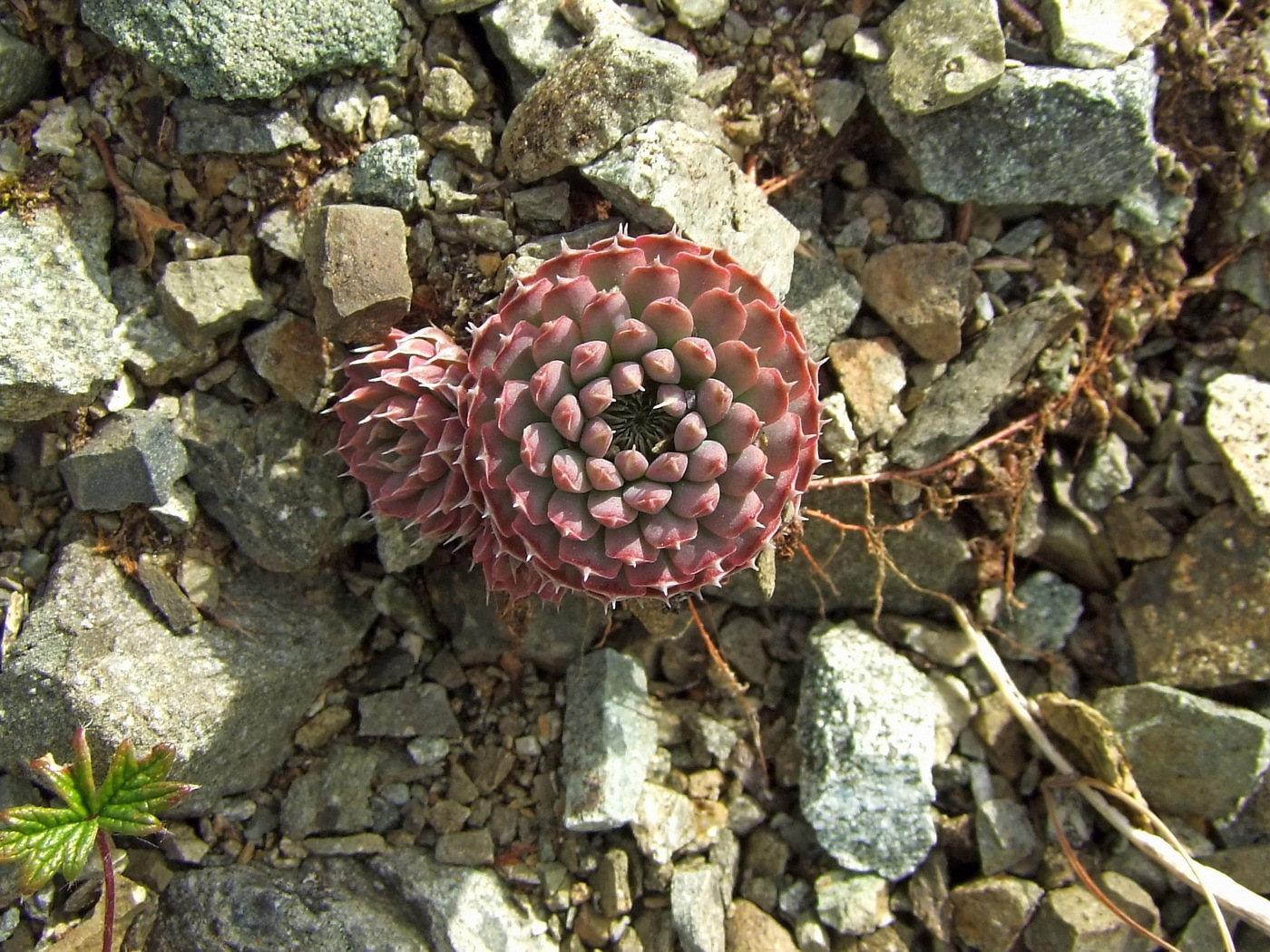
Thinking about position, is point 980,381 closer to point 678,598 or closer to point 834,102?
point 834,102

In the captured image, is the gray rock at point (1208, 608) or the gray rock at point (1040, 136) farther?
the gray rock at point (1208, 608)

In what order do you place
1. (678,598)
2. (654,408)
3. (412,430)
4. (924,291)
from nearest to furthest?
1. (654,408)
2. (412,430)
3. (678,598)
4. (924,291)

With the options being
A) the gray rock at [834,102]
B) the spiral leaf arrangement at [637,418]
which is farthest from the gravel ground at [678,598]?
the spiral leaf arrangement at [637,418]

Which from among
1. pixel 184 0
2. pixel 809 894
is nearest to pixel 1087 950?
pixel 809 894

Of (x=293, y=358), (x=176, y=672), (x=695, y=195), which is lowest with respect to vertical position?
(x=176, y=672)

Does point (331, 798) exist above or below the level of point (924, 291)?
below

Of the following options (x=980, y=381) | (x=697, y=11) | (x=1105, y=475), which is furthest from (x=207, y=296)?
(x=1105, y=475)

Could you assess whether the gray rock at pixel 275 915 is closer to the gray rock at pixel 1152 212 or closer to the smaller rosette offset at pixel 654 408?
the smaller rosette offset at pixel 654 408

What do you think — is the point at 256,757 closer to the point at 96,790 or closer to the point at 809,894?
the point at 96,790
